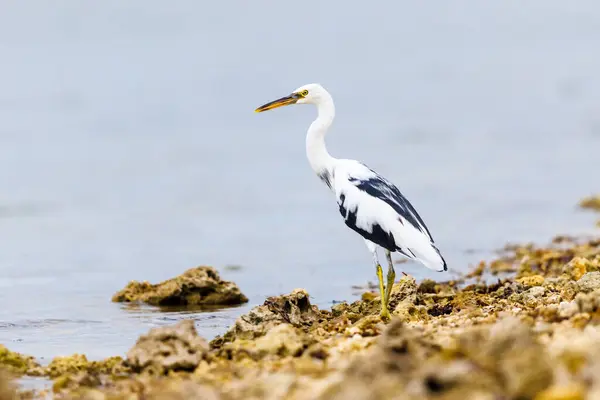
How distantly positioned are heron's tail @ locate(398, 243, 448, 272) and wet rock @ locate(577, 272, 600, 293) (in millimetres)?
1175

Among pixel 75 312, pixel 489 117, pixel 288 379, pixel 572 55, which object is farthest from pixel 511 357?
pixel 572 55

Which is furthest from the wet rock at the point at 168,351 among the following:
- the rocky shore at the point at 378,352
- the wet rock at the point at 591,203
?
the wet rock at the point at 591,203

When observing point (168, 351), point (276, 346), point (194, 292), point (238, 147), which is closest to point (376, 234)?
point (194, 292)

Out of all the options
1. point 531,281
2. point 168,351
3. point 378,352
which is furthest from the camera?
point 531,281

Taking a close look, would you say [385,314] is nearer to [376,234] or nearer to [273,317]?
[376,234]

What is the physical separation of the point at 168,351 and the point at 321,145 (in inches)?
164

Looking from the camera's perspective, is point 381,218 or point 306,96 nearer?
point 381,218

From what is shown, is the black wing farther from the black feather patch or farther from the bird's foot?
the bird's foot

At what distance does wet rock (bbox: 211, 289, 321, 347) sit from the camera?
882cm

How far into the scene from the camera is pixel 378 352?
6.09m

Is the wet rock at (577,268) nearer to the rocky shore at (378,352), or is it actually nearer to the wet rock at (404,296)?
the rocky shore at (378,352)

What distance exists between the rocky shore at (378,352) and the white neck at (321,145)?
53.4 inches

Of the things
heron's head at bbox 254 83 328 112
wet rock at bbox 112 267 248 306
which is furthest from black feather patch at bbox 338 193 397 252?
wet rock at bbox 112 267 248 306

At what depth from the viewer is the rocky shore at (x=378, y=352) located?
5.15m
